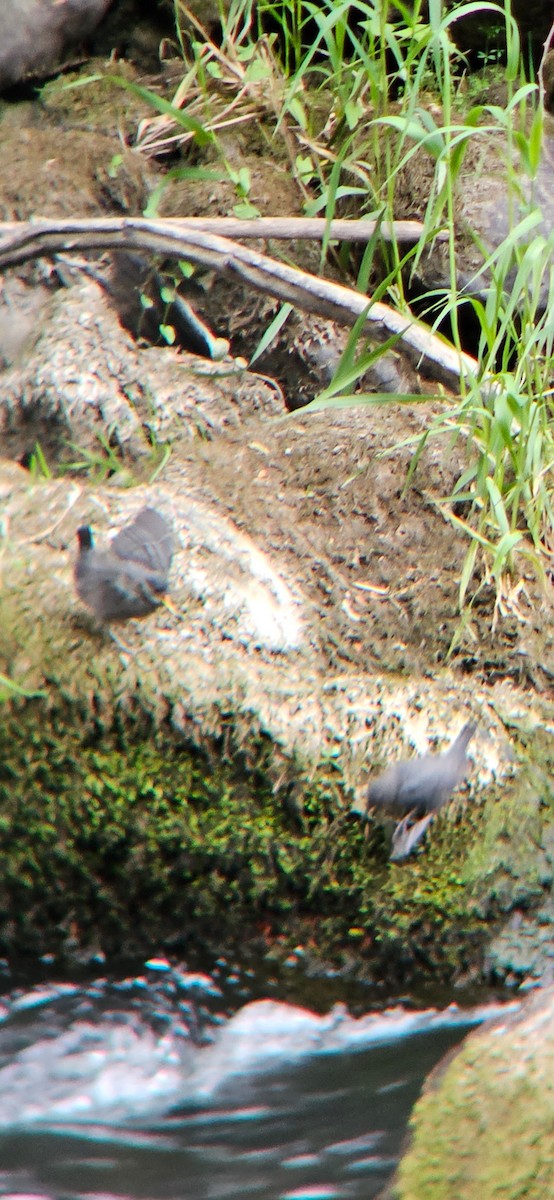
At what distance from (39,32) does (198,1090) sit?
4040mm

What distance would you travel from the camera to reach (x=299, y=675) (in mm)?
2910

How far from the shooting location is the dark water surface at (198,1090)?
7.06ft

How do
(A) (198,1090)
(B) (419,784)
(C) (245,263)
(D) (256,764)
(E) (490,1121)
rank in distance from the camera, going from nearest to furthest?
(E) (490,1121) → (A) (198,1090) → (B) (419,784) → (D) (256,764) → (C) (245,263)

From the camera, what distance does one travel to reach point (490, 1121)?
178 centimetres

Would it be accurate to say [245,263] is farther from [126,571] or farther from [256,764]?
[256,764]

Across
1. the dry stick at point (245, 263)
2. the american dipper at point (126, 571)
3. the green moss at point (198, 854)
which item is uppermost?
the dry stick at point (245, 263)

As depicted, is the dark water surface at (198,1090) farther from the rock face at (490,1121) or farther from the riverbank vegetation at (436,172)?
the riverbank vegetation at (436,172)

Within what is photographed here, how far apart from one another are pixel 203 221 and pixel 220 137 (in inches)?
47.0

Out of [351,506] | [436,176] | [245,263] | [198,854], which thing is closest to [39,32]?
[245,263]

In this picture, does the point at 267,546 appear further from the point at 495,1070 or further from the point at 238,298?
the point at 495,1070

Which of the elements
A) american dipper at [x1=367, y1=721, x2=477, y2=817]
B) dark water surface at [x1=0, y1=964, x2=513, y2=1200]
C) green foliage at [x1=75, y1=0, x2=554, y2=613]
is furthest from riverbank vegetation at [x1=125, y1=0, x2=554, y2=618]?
dark water surface at [x1=0, y1=964, x2=513, y2=1200]

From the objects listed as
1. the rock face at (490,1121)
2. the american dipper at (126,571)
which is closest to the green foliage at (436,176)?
the american dipper at (126,571)

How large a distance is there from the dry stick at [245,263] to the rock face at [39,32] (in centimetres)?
154

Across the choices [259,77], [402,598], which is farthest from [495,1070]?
[259,77]
